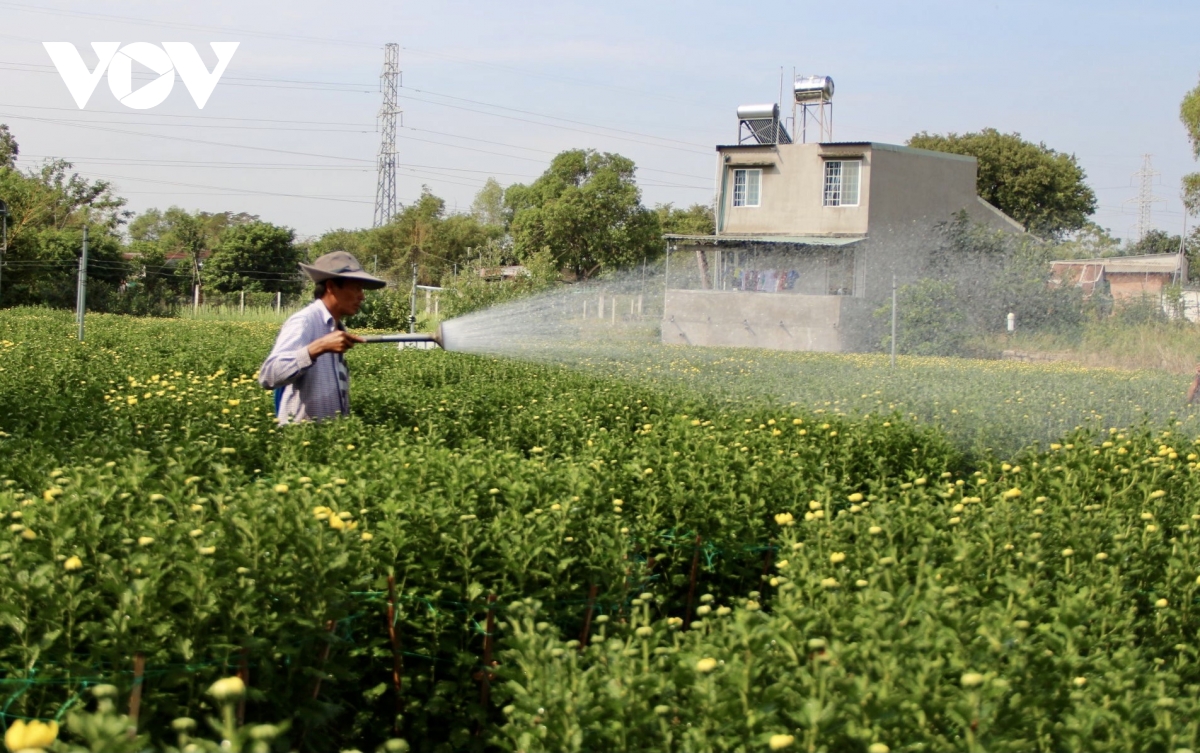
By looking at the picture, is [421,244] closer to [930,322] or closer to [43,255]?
[43,255]

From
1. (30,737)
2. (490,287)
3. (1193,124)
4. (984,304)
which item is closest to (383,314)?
(490,287)

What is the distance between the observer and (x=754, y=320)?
3384 centimetres

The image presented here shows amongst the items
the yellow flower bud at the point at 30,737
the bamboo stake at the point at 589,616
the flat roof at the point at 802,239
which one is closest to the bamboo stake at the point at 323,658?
the bamboo stake at the point at 589,616

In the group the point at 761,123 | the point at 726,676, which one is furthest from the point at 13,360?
the point at 761,123

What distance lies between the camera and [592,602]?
12.0 feet

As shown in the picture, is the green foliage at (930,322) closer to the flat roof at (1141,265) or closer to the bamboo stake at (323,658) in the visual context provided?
the flat roof at (1141,265)

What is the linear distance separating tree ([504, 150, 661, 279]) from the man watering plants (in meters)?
45.5

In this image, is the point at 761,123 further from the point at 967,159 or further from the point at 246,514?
the point at 246,514

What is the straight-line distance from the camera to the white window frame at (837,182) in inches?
1491

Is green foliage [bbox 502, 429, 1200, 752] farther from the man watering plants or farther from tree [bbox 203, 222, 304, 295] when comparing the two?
tree [bbox 203, 222, 304, 295]

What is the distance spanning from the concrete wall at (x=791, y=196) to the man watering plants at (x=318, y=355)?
33523mm

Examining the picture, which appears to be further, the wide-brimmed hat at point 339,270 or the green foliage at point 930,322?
the green foliage at point 930,322

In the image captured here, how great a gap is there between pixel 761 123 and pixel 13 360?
33.9m

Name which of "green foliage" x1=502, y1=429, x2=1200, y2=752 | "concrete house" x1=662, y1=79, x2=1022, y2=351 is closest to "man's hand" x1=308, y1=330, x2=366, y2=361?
"green foliage" x1=502, y1=429, x2=1200, y2=752
